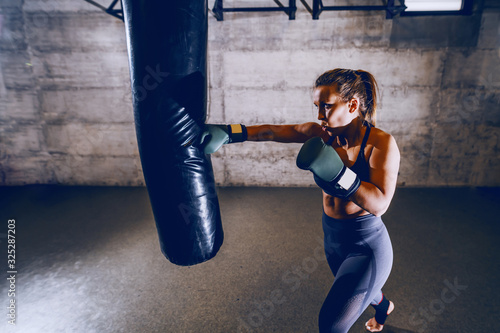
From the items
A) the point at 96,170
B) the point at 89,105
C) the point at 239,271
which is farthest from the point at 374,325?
the point at 89,105

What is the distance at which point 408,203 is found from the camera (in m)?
3.44

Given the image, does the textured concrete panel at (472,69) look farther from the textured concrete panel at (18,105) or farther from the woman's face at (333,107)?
the textured concrete panel at (18,105)

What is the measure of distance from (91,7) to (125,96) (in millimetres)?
1262

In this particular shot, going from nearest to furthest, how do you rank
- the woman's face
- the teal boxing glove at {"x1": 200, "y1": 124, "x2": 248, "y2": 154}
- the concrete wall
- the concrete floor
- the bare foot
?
the woman's face
the teal boxing glove at {"x1": 200, "y1": 124, "x2": 248, "y2": 154}
the bare foot
the concrete floor
the concrete wall

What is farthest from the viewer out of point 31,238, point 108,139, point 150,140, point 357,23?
point 108,139

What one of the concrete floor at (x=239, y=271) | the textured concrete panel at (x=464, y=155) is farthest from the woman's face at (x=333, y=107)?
the textured concrete panel at (x=464, y=155)

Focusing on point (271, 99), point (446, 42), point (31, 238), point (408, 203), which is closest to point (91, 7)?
point (271, 99)

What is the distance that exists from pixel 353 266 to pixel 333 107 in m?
0.76

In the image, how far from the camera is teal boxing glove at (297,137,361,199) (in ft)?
3.46

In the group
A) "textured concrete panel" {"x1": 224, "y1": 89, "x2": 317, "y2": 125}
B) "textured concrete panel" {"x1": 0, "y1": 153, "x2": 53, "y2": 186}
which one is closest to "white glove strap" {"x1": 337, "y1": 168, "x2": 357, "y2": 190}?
"textured concrete panel" {"x1": 224, "y1": 89, "x2": 317, "y2": 125}

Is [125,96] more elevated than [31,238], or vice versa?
[125,96]

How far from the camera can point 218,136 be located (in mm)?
1399

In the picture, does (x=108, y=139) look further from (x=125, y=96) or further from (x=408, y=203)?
(x=408, y=203)

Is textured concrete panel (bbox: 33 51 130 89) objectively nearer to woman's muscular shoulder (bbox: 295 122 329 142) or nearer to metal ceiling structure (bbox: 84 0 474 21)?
metal ceiling structure (bbox: 84 0 474 21)
